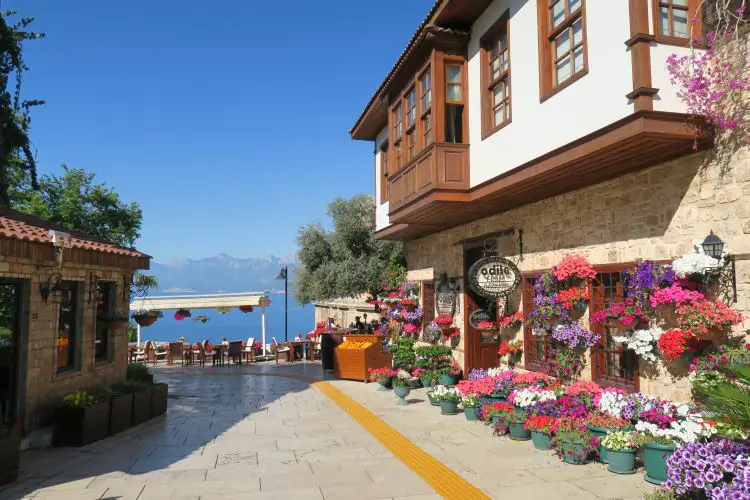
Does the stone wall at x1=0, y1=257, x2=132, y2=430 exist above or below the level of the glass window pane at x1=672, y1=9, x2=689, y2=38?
below

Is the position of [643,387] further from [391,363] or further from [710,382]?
[391,363]

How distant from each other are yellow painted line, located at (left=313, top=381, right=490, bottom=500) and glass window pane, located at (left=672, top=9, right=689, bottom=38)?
5.96 metres

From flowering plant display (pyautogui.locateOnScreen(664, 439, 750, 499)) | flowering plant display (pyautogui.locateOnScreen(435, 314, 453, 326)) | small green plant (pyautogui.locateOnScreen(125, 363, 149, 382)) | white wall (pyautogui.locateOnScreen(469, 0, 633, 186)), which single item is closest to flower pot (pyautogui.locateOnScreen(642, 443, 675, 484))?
flowering plant display (pyautogui.locateOnScreen(664, 439, 750, 499))

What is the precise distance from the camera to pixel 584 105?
694 centimetres

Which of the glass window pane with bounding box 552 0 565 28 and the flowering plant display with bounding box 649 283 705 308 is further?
the glass window pane with bounding box 552 0 565 28

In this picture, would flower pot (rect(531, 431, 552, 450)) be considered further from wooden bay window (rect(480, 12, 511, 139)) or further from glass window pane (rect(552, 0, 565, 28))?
glass window pane (rect(552, 0, 565, 28))

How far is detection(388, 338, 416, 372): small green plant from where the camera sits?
14005mm

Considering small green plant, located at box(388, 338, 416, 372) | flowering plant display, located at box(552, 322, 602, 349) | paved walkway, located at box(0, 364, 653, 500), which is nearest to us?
paved walkway, located at box(0, 364, 653, 500)

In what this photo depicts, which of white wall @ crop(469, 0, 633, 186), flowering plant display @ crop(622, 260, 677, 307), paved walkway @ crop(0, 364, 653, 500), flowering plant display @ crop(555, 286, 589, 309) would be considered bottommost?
paved walkway @ crop(0, 364, 653, 500)

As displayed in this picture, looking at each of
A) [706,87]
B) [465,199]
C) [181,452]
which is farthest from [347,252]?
[706,87]

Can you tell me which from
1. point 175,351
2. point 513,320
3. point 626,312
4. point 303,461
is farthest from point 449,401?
point 175,351

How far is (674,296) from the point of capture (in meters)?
6.34

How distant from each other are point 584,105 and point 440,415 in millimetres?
5872

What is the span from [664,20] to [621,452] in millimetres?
5225
